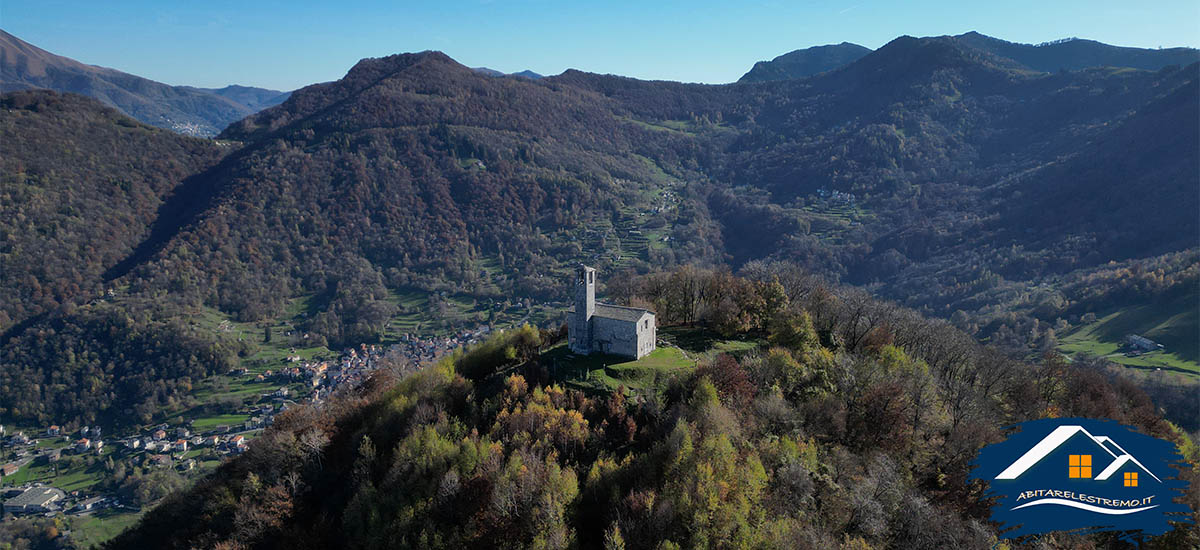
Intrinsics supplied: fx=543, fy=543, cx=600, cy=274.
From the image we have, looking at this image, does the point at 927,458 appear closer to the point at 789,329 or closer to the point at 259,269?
the point at 789,329

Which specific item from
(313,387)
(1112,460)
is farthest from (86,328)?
(1112,460)

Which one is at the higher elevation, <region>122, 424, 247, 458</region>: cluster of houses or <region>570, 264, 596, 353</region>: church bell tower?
<region>570, 264, 596, 353</region>: church bell tower

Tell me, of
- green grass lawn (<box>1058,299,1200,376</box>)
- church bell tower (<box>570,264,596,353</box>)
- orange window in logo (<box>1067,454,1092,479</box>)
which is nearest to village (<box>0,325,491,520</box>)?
church bell tower (<box>570,264,596,353</box>)

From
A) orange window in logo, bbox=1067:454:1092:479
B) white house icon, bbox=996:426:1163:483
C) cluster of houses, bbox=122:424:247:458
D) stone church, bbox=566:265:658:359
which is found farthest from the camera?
cluster of houses, bbox=122:424:247:458

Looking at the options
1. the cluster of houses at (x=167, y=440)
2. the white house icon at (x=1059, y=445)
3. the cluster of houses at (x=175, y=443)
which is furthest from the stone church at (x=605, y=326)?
the cluster of houses at (x=175, y=443)

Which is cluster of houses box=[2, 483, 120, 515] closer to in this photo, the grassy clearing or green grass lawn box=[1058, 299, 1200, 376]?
the grassy clearing

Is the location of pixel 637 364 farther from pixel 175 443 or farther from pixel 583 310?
pixel 175 443
